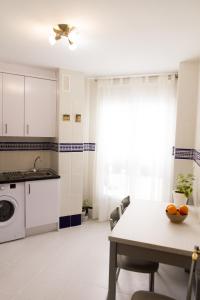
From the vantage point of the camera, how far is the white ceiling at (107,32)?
5.20 feet

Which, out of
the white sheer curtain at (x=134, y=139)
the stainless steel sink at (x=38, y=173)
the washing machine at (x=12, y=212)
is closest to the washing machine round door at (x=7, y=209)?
the washing machine at (x=12, y=212)

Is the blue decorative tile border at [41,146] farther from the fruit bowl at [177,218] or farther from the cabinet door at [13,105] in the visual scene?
the fruit bowl at [177,218]

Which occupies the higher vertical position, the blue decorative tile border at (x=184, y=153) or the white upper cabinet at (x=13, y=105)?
the white upper cabinet at (x=13, y=105)

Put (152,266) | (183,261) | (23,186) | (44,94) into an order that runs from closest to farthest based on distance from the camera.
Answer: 1. (183,261)
2. (152,266)
3. (23,186)
4. (44,94)

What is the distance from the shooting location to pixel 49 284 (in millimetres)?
2176

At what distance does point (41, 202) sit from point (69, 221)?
1.99 ft

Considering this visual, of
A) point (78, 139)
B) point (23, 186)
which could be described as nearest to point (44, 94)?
point (78, 139)

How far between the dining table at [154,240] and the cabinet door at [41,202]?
158cm

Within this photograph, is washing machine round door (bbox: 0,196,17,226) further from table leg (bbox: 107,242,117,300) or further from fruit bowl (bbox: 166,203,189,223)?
fruit bowl (bbox: 166,203,189,223)

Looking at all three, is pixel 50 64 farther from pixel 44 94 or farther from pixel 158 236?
pixel 158 236

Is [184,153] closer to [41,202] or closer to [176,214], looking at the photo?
[176,214]

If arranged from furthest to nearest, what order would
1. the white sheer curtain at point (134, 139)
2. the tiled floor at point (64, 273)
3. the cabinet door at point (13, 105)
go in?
1. the white sheer curtain at point (134, 139)
2. the cabinet door at point (13, 105)
3. the tiled floor at point (64, 273)

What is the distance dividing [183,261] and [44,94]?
274 cm

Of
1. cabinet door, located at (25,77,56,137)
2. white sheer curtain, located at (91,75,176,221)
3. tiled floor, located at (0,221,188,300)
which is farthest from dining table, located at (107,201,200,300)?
cabinet door, located at (25,77,56,137)
